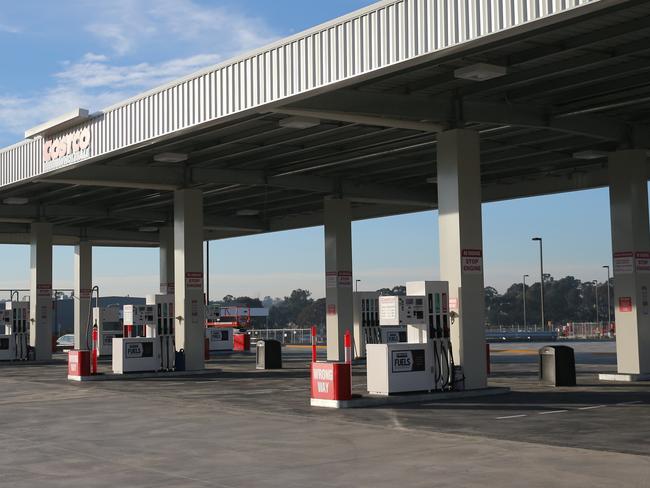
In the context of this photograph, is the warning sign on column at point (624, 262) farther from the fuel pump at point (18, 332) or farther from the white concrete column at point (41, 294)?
the fuel pump at point (18, 332)

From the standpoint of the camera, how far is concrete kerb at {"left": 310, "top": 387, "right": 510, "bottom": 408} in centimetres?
1802

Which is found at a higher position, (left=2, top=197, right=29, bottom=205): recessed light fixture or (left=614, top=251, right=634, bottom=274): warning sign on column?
(left=2, top=197, right=29, bottom=205): recessed light fixture

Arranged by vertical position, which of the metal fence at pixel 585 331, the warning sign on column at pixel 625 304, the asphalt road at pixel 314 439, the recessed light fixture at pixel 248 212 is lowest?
the asphalt road at pixel 314 439

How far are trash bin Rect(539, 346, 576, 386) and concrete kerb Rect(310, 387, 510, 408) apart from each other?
2749 millimetres

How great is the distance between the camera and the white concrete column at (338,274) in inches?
1356

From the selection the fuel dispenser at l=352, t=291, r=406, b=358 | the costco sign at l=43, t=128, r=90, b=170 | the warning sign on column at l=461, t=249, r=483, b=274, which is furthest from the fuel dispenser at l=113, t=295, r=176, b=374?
the warning sign on column at l=461, t=249, r=483, b=274

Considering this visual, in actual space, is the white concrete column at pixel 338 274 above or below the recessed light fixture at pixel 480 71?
below

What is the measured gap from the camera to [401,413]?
16.8m

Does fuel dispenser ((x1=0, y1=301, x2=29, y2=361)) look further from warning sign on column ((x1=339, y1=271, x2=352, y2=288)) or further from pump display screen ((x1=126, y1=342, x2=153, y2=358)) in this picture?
warning sign on column ((x1=339, y1=271, x2=352, y2=288))

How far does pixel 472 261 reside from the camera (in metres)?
20.2

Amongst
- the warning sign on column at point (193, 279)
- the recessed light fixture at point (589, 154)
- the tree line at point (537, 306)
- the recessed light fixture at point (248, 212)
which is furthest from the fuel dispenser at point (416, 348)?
the tree line at point (537, 306)

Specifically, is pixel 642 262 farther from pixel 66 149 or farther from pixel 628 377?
pixel 66 149

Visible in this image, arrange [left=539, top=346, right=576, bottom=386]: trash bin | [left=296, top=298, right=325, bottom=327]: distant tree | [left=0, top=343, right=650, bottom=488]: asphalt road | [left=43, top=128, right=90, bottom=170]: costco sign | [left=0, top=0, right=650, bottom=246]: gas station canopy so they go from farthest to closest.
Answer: [left=296, top=298, right=325, bottom=327]: distant tree → [left=43, top=128, right=90, bottom=170]: costco sign → [left=539, top=346, right=576, bottom=386]: trash bin → [left=0, top=0, right=650, bottom=246]: gas station canopy → [left=0, top=343, right=650, bottom=488]: asphalt road

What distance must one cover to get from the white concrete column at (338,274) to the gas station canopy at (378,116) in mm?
843
